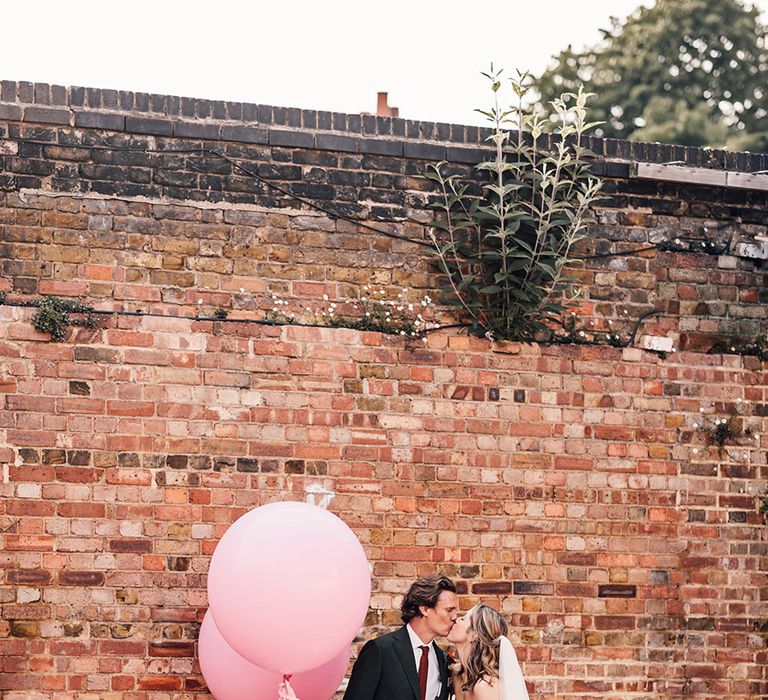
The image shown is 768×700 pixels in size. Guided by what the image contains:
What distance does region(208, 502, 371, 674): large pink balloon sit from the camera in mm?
4773

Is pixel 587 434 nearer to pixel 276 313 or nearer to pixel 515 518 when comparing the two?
pixel 515 518

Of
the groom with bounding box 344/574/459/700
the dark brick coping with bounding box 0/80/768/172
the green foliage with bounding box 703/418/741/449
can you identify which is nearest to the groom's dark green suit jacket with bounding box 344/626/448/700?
the groom with bounding box 344/574/459/700

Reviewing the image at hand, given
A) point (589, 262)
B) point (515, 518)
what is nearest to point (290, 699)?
point (515, 518)

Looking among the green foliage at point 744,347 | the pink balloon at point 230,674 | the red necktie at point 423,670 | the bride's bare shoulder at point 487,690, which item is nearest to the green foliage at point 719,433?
the green foliage at point 744,347

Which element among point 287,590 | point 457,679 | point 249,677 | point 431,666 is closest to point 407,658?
point 431,666

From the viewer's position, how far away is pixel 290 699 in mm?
5062

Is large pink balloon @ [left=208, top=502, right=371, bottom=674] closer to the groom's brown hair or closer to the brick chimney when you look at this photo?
the groom's brown hair

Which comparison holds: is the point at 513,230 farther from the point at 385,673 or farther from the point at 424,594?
the point at 385,673

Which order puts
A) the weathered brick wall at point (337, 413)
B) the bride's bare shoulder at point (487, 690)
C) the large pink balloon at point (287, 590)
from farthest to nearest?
the weathered brick wall at point (337, 413) < the bride's bare shoulder at point (487, 690) < the large pink balloon at point (287, 590)

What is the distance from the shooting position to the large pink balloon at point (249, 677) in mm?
5285

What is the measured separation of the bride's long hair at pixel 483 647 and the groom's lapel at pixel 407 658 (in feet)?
0.81

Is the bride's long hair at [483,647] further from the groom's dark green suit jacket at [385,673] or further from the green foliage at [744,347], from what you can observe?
the green foliage at [744,347]

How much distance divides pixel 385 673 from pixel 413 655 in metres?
0.16

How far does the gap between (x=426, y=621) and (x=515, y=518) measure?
111 centimetres
